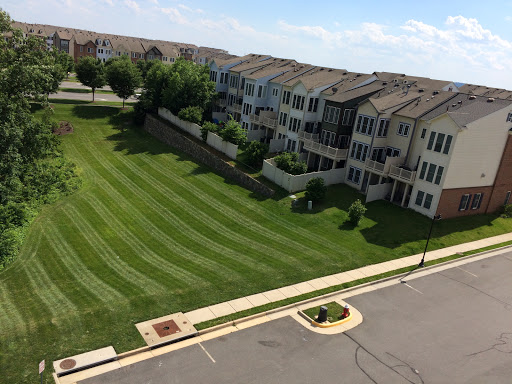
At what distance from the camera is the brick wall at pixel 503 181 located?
36875 mm

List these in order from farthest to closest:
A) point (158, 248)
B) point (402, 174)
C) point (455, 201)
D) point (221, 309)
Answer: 1. point (402, 174)
2. point (455, 201)
3. point (158, 248)
4. point (221, 309)

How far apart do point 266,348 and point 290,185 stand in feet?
69.5

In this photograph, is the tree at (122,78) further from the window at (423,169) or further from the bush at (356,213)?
the window at (423,169)

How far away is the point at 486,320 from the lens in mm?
22344

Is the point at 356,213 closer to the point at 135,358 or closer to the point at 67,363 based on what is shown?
the point at 135,358

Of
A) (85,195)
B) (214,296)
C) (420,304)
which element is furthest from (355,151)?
(85,195)

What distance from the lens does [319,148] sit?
41812mm

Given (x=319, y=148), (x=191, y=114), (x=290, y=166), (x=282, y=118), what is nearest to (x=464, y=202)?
(x=319, y=148)

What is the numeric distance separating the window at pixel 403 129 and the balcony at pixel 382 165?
7.62 ft

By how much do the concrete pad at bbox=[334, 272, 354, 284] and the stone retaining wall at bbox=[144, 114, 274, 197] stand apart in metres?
13.5

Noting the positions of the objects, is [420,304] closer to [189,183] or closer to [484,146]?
[484,146]

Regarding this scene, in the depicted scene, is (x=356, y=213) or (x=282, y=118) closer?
(x=356, y=213)

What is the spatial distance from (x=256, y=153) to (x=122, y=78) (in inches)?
1334

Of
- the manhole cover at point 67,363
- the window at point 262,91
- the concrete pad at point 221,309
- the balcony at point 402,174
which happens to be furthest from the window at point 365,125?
the manhole cover at point 67,363
